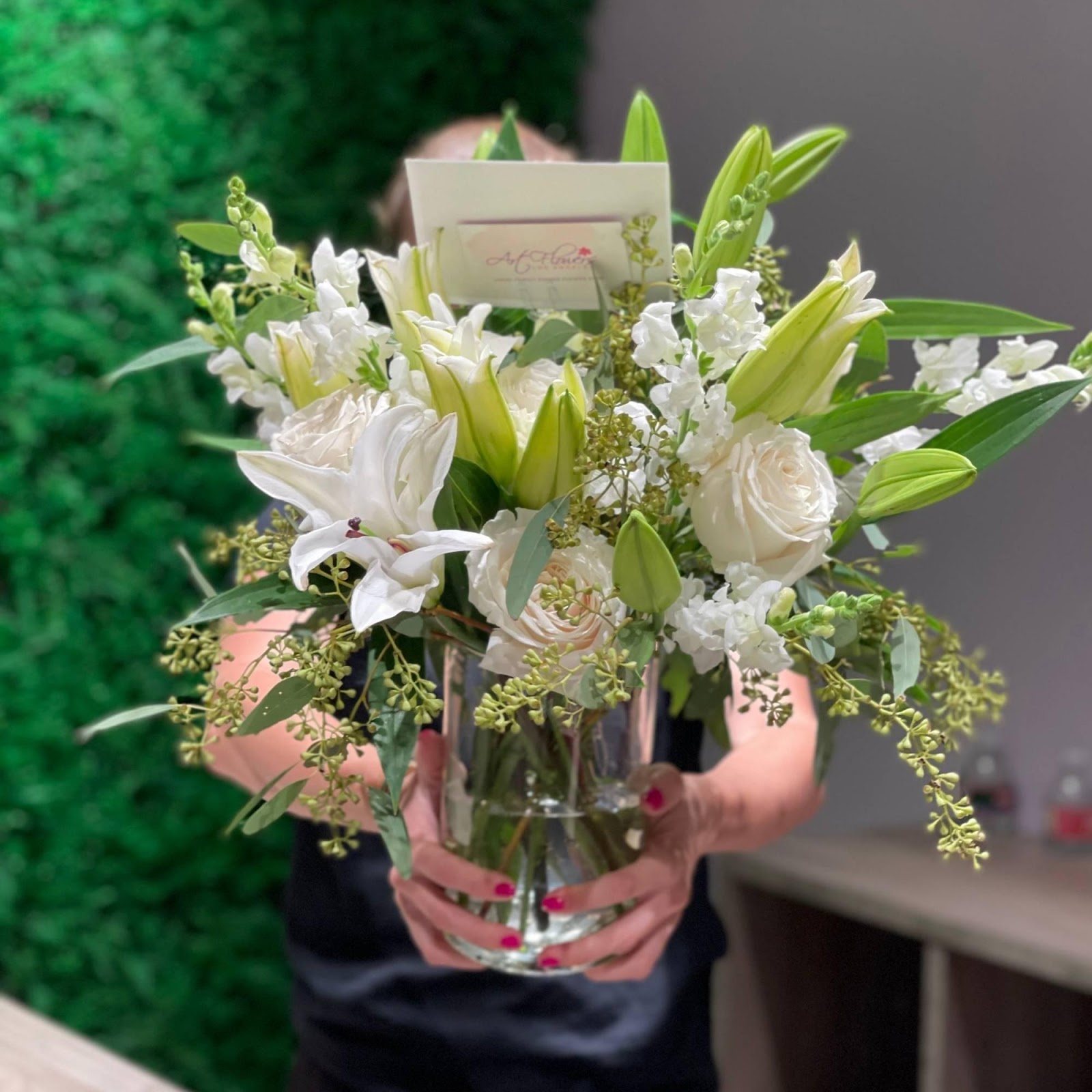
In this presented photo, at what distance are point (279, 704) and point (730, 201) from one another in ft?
1.24

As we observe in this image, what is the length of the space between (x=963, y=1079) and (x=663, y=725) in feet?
2.67

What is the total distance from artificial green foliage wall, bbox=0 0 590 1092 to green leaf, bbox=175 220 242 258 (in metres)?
1.23

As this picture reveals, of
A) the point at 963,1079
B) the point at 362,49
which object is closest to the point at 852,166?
the point at 362,49

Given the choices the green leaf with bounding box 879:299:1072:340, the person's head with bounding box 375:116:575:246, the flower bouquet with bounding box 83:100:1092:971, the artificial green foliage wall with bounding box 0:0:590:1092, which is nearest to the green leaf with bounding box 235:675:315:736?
the flower bouquet with bounding box 83:100:1092:971

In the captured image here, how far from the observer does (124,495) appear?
2.01 meters

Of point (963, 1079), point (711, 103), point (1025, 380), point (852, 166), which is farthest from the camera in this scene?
point (711, 103)

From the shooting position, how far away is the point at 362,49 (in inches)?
89.8

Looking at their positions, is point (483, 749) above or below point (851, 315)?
below

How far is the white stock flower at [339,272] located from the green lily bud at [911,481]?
1.02 ft

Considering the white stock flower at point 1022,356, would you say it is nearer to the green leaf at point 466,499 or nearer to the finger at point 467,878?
the green leaf at point 466,499

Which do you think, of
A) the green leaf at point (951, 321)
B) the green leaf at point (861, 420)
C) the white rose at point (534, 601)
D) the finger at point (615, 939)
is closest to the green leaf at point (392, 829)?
the white rose at point (534, 601)

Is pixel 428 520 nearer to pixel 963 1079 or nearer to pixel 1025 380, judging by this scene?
pixel 1025 380

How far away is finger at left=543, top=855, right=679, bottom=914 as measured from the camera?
33.4 inches

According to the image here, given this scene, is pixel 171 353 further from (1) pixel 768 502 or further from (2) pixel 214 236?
(1) pixel 768 502
